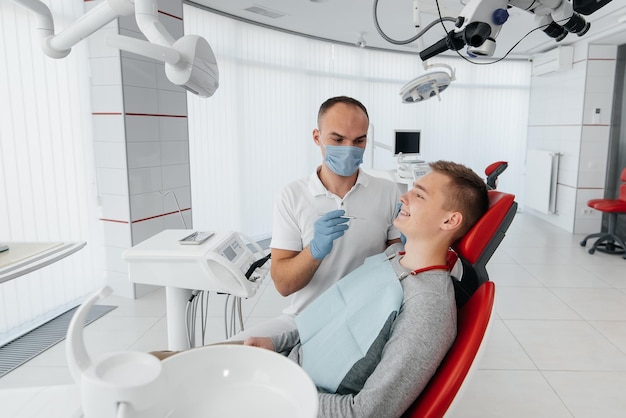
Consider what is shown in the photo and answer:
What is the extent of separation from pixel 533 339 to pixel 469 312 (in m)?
1.81

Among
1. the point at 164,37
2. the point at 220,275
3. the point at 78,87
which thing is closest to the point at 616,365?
the point at 220,275

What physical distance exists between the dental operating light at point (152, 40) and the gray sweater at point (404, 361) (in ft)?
2.83

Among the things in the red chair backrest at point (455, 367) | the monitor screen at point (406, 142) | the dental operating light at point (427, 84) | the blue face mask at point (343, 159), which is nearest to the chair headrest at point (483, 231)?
the red chair backrest at point (455, 367)

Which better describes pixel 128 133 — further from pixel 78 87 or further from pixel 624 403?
A: pixel 624 403

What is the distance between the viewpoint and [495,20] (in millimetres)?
1585

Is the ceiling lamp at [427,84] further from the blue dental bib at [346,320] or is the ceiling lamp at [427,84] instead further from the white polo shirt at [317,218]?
the blue dental bib at [346,320]

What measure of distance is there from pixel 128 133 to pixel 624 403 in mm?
3245

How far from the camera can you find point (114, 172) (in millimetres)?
3072

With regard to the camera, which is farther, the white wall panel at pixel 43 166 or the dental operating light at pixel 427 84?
the dental operating light at pixel 427 84

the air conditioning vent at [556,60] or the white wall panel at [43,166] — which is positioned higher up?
the air conditioning vent at [556,60]

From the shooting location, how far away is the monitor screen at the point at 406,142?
4.80 meters

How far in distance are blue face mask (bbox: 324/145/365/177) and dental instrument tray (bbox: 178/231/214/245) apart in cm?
55

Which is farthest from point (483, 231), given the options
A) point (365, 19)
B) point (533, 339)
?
point (365, 19)

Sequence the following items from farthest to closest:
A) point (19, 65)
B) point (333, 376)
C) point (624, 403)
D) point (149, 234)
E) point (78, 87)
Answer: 1. point (149, 234)
2. point (78, 87)
3. point (19, 65)
4. point (624, 403)
5. point (333, 376)
